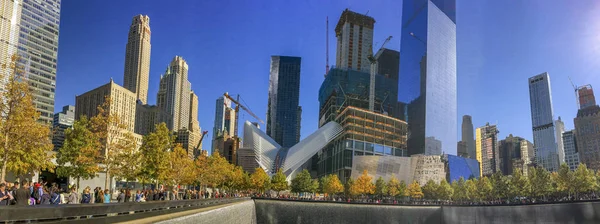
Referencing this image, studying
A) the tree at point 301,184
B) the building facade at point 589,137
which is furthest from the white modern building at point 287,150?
the building facade at point 589,137

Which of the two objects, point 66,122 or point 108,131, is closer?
point 108,131

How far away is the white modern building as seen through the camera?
152 meters

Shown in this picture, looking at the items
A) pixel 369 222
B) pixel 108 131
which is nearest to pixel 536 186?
pixel 369 222

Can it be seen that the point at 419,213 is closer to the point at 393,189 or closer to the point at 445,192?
the point at 393,189

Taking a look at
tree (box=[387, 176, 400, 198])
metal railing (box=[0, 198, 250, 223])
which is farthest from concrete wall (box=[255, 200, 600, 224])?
tree (box=[387, 176, 400, 198])

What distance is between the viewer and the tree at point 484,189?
93.6 meters

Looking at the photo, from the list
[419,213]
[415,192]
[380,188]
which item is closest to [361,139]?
[415,192]

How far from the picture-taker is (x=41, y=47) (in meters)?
130

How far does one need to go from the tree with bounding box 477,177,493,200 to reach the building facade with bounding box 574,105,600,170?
11260cm

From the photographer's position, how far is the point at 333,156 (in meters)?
162

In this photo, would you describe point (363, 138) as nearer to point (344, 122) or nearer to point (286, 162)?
point (344, 122)

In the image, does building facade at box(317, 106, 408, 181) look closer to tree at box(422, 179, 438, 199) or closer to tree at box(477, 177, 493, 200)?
tree at box(422, 179, 438, 199)

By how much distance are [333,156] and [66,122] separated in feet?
370

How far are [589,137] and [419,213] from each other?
172704 mm
